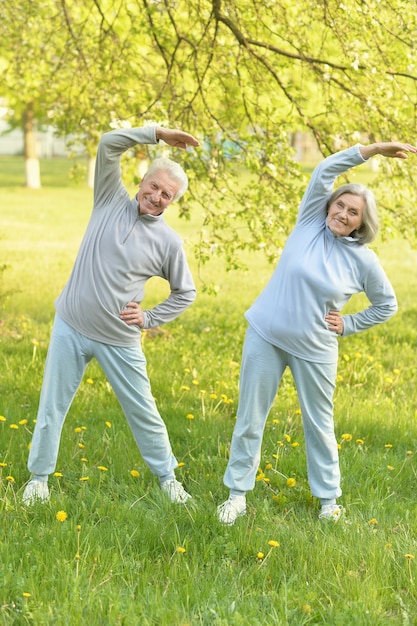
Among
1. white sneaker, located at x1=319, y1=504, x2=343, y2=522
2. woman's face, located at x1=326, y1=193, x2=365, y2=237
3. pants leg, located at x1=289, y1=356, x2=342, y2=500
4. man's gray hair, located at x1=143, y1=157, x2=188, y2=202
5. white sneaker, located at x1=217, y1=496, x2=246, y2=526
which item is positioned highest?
man's gray hair, located at x1=143, y1=157, x2=188, y2=202

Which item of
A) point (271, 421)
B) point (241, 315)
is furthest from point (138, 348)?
point (241, 315)

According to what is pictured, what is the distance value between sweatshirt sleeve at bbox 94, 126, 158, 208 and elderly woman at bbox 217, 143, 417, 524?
92cm

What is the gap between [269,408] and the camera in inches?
180

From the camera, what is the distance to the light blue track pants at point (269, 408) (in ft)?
14.6

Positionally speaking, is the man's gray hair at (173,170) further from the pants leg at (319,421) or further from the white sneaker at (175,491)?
the white sneaker at (175,491)

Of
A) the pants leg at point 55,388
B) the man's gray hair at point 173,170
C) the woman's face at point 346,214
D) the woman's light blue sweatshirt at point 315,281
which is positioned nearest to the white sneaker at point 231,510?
the woman's light blue sweatshirt at point 315,281

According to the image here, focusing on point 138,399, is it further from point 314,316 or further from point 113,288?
point 314,316

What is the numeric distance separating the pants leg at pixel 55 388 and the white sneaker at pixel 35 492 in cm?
7

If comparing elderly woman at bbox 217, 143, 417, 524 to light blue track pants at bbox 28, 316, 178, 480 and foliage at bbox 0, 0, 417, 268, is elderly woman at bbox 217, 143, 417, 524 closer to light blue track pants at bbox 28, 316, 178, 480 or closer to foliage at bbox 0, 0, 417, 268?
light blue track pants at bbox 28, 316, 178, 480

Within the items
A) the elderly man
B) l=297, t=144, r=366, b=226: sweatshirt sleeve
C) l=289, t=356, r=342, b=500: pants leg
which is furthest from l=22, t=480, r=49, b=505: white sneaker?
l=297, t=144, r=366, b=226: sweatshirt sleeve

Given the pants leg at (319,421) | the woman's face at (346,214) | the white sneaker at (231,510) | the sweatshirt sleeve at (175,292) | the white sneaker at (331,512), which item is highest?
the woman's face at (346,214)

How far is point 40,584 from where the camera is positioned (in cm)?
363

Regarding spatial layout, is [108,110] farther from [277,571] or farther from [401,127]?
[277,571]

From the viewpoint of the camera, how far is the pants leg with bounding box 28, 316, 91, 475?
458cm
